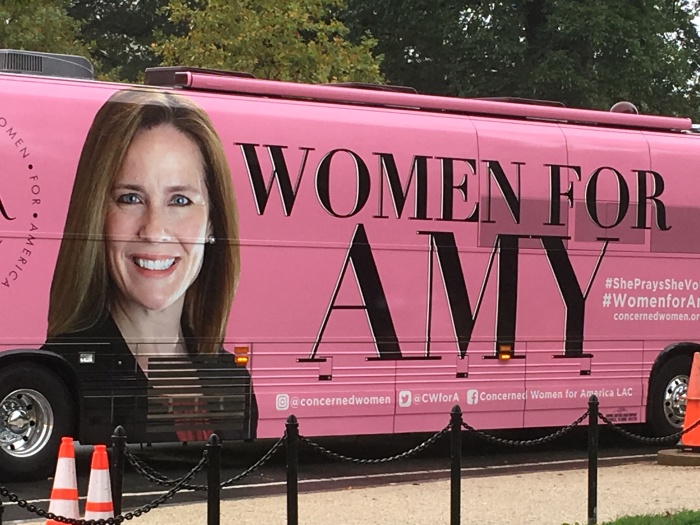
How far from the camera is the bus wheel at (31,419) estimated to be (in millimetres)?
13523

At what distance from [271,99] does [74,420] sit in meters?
3.74

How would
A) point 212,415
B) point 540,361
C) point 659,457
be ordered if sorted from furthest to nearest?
point 540,361, point 659,457, point 212,415

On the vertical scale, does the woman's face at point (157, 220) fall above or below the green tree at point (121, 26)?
below

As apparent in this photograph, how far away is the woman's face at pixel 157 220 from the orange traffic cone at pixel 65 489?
16.3ft

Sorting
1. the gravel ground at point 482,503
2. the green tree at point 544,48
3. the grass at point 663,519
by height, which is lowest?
the gravel ground at point 482,503

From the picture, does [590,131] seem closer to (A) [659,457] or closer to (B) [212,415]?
(A) [659,457]

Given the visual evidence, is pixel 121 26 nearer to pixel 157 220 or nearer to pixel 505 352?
pixel 505 352

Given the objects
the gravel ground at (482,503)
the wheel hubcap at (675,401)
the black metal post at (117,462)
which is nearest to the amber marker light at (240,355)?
the gravel ground at (482,503)

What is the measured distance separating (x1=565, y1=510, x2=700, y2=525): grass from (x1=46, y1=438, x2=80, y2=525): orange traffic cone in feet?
13.1

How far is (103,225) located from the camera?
14.0 m

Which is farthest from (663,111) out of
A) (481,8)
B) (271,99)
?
(271,99)

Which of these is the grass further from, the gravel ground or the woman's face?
the woman's face

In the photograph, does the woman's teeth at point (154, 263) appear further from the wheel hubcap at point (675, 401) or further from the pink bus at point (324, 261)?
the wheel hubcap at point (675, 401)

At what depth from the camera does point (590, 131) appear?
1772cm
